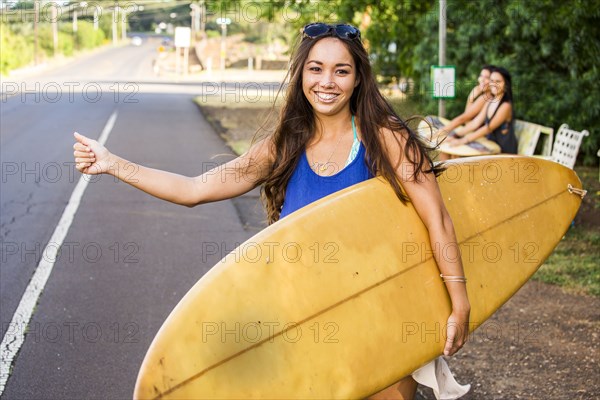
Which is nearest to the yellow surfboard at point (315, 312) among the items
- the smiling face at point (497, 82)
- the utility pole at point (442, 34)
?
the smiling face at point (497, 82)

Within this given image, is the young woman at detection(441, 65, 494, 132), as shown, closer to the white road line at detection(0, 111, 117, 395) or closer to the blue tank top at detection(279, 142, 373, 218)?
the white road line at detection(0, 111, 117, 395)

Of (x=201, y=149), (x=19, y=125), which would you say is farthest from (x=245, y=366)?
(x=19, y=125)

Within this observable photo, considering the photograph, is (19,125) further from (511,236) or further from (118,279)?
(511,236)

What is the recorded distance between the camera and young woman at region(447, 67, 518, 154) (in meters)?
8.31

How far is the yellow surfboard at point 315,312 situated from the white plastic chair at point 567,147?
583 centimetres

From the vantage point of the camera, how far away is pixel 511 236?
3641 mm

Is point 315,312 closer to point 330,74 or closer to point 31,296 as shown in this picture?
point 330,74

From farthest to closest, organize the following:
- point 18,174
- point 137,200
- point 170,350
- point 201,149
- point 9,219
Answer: point 201,149
point 18,174
point 137,200
point 9,219
point 170,350

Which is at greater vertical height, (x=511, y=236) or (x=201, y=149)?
(x=511, y=236)

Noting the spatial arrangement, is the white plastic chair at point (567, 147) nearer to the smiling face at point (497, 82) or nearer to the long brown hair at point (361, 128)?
the smiling face at point (497, 82)

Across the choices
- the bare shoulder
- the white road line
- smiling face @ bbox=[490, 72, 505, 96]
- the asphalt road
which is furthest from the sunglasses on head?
smiling face @ bbox=[490, 72, 505, 96]

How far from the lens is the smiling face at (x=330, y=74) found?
2.88 meters

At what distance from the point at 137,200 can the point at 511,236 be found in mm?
6718

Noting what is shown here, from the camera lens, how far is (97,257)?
Answer: 711 cm
